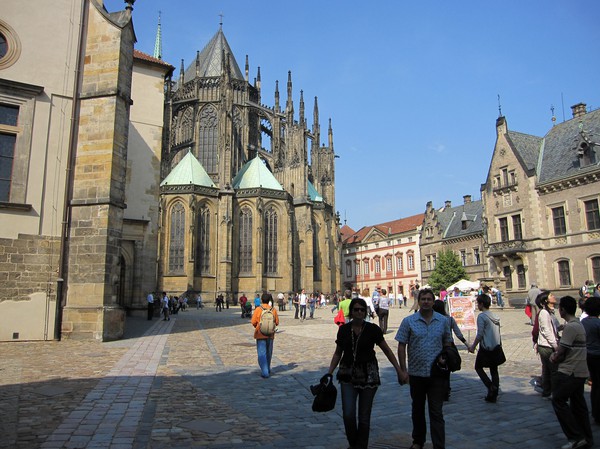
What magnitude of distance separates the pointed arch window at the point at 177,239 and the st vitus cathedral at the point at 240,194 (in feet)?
0.29

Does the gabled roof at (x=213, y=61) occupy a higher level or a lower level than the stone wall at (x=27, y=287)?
higher

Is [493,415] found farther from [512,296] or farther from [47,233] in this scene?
[512,296]

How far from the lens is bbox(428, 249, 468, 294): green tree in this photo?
4428 cm

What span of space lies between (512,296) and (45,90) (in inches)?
1238

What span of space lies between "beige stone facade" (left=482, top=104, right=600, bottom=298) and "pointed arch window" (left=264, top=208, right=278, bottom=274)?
18894 millimetres

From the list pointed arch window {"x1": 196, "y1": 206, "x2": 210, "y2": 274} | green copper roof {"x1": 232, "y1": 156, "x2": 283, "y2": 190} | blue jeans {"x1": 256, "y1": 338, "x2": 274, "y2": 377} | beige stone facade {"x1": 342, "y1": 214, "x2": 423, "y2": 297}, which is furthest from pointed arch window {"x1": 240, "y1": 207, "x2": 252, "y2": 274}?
blue jeans {"x1": 256, "y1": 338, "x2": 274, "y2": 377}

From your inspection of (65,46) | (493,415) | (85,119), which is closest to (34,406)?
(493,415)

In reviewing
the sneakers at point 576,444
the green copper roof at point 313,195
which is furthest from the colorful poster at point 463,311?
the green copper roof at point 313,195

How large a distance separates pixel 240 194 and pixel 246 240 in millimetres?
4398

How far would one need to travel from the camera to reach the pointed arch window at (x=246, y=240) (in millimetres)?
44938

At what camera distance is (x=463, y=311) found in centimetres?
1190

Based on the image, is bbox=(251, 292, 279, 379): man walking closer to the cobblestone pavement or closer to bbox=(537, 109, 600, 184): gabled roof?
the cobblestone pavement

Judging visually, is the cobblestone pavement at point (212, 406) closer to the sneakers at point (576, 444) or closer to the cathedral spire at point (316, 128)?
the sneakers at point (576, 444)

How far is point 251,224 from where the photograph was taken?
151 feet
